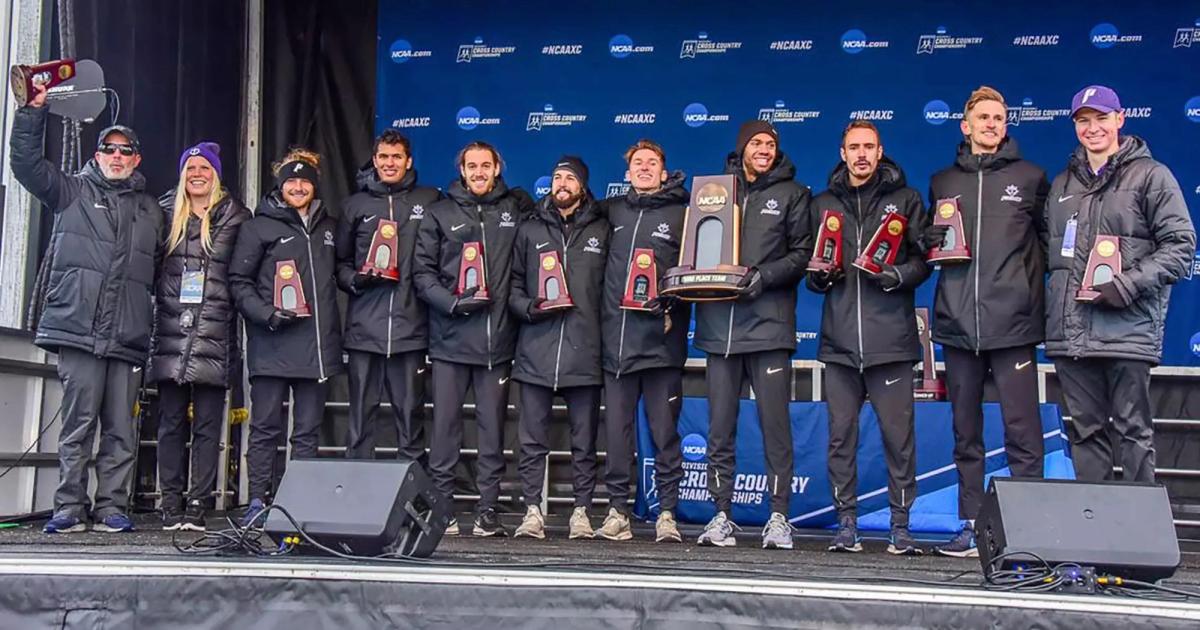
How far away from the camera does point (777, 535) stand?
4707 mm

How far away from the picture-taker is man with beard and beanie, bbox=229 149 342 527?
17.2 ft

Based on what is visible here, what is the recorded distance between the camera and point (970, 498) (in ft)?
15.3

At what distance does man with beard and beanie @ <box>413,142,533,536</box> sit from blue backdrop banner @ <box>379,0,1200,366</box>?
5.42 feet

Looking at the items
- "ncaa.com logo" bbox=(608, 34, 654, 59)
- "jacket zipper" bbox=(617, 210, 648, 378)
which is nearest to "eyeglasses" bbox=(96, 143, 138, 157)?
"jacket zipper" bbox=(617, 210, 648, 378)

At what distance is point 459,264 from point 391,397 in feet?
2.22

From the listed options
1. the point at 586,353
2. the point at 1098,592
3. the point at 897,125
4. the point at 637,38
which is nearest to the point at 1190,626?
the point at 1098,592

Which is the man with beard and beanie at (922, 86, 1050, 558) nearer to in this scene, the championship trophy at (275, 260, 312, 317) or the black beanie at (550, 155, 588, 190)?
the black beanie at (550, 155, 588, 190)

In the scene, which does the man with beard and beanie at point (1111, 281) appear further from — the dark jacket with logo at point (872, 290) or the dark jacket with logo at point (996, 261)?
the dark jacket with logo at point (872, 290)

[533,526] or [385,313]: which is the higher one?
[385,313]

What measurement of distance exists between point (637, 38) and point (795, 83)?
0.95m

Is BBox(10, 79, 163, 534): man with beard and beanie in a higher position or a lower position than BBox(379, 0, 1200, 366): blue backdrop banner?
lower

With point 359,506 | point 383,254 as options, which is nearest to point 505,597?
point 359,506

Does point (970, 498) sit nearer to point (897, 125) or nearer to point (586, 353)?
point (586, 353)

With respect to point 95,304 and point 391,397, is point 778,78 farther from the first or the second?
point 95,304
